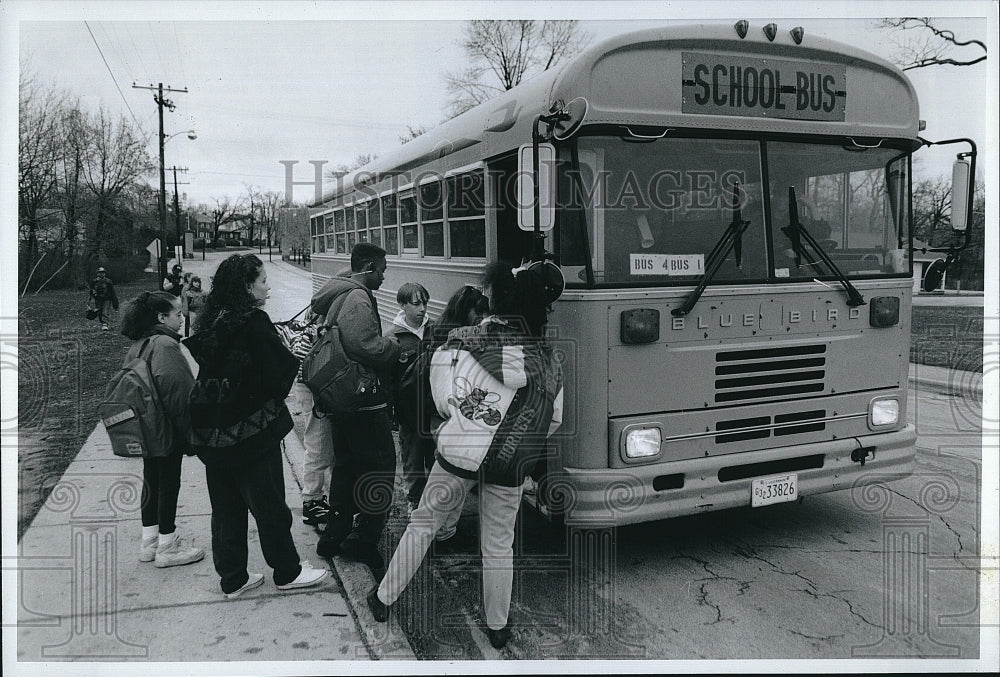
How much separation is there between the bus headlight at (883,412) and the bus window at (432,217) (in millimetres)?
2958

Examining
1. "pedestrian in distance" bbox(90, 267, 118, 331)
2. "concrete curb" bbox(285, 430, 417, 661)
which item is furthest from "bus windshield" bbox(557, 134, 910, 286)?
"pedestrian in distance" bbox(90, 267, 118, 331)

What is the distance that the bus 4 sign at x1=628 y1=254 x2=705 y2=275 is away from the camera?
4164 millimetres

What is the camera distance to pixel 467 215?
5078 mm

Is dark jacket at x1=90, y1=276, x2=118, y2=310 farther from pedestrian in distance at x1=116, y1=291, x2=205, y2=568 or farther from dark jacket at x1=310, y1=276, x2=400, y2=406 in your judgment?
dark jacket at x1=310, y1=276, x2=400, y2=406

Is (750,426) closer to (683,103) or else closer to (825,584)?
(825,584)

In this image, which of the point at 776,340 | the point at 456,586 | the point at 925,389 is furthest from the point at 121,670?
the point at 925,389

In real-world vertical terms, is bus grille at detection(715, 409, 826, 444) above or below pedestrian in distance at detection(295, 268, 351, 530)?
above

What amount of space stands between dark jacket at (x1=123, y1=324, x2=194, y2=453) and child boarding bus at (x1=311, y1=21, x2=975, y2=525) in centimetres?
184

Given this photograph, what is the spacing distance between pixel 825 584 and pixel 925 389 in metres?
7.50

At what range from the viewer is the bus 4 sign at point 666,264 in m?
4.16

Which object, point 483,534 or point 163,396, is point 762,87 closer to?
point 483,534

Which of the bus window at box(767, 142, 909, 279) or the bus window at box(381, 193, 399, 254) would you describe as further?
the bus window at box(381, 193, 399, 254)

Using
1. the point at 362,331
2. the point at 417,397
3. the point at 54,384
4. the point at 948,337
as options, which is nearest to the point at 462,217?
the point at 362,331

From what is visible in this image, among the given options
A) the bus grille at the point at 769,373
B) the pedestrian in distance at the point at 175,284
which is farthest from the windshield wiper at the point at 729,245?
the pedestrian in distance at the point at 175,284
